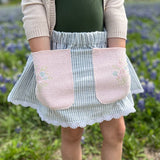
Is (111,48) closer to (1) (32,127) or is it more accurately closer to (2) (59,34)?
(2) (59,34)

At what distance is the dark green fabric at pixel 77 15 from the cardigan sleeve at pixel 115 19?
6 cm

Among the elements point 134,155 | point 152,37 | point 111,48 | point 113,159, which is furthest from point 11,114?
point 152,37

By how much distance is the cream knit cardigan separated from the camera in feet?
4.91

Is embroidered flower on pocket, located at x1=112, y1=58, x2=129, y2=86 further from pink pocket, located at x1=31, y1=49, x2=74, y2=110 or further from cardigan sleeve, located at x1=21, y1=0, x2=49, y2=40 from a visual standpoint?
cardigan sleeve, located at x1=21, y1=0, x2=49, y2=40

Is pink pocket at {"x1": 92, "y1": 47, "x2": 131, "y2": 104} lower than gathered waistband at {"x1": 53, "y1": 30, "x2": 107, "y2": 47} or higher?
lower

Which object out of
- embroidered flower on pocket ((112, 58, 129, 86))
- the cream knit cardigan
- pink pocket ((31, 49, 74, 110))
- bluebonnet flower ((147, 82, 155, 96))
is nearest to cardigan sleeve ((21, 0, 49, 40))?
the cream knit cardigan

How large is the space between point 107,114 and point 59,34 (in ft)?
1.75

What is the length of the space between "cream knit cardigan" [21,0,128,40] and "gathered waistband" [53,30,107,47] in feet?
0.20

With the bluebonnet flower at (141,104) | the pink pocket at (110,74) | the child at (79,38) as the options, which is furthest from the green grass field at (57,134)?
the pink pocket at (110,74)

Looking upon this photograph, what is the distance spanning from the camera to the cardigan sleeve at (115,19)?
1.57 m

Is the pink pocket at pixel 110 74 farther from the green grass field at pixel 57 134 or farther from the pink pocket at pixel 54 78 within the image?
the green grass field at pixel 57 134

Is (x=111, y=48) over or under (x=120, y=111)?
over

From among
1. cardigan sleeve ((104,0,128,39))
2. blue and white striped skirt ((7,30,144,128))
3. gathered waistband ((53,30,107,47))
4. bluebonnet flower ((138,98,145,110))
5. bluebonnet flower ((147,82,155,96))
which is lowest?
bluebonnet flower ((138,98,145,110))

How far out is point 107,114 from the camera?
62.8 inches
